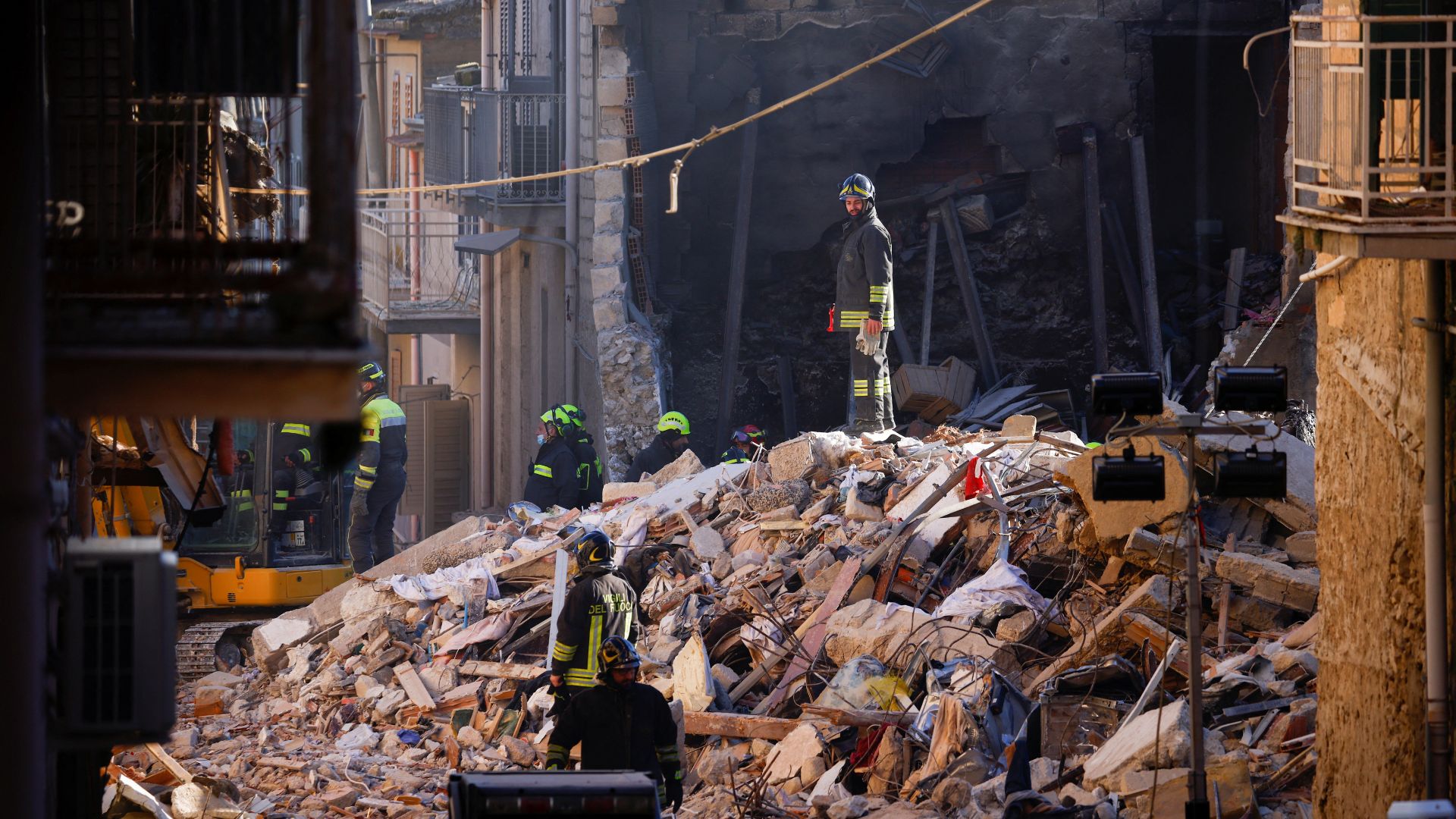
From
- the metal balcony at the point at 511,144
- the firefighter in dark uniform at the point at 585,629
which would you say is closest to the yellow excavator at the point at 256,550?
the metal balcony at the point at 511,144

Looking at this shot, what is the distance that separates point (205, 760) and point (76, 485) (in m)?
5.40

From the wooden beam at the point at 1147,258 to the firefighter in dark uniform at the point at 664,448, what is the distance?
485 centimetres

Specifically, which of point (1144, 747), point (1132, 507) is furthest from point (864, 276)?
point (1144, 747)

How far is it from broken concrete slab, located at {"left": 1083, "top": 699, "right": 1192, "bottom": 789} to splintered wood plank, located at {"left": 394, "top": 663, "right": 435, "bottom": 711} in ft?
Result: 16.8

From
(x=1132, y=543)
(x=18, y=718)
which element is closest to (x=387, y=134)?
(x=1132, y=543)

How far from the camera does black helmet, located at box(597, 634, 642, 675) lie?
855cm

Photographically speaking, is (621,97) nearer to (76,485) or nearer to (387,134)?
(76,485)

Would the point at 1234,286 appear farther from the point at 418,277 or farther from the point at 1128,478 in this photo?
the point at 418,277

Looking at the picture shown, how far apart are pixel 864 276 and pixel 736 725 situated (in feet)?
16.5

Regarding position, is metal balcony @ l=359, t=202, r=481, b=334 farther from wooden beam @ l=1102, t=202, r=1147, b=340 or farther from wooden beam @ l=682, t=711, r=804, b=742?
wooden beam @ l=682, t=711, r=804, b=742

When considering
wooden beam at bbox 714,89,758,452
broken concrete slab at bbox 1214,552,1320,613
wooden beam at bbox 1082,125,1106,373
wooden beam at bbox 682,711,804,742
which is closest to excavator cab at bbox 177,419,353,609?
wooden beam at bbox 714,89,758,452

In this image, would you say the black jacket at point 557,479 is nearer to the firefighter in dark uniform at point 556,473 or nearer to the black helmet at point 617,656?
the firefighter in dark uniform at point 556,473

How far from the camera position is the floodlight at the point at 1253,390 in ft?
24.5

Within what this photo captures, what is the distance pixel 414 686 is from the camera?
12047mm
